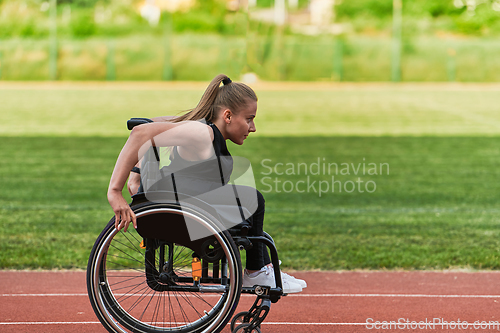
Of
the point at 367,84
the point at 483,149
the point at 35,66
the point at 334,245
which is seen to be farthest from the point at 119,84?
the point at 334,245

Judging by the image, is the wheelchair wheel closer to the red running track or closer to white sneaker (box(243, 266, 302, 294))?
white sneaker (box(243, 266, 302, 294))

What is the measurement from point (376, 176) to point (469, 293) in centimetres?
543

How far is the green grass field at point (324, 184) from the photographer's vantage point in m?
5.66

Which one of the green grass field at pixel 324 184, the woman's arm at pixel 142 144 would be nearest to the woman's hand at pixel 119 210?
the woman's arm at pixel 142 144

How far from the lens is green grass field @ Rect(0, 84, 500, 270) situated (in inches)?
223

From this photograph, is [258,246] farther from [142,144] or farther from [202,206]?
[142,144]

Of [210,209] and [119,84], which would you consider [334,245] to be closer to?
[210,209]

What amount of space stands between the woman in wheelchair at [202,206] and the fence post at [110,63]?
36192mm

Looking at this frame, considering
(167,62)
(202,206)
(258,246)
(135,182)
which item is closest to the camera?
(202,206)

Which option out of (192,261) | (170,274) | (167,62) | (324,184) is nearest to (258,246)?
(192,261)

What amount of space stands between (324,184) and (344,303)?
5.09m

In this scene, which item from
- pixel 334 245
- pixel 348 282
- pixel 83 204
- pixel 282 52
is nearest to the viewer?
pixel 348 282

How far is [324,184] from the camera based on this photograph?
927cm

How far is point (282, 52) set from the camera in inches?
1567
